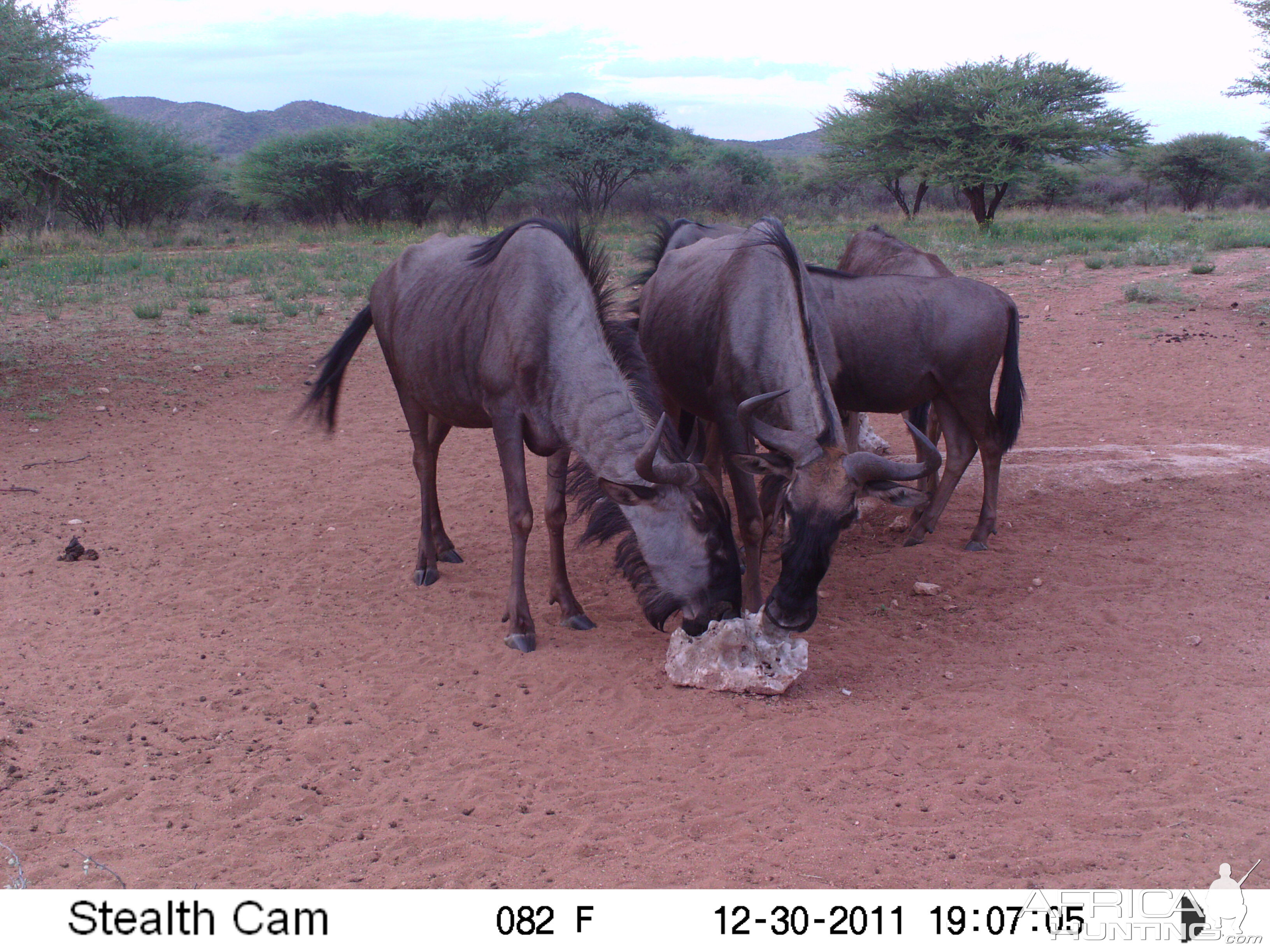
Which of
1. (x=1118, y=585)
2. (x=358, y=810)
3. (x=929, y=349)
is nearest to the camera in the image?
(x=358, y=810)

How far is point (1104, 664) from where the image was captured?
13.9 feet

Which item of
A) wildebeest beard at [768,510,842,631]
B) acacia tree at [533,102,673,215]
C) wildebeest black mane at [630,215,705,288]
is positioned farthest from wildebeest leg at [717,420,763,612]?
acacia tree at [533,102,673,215]

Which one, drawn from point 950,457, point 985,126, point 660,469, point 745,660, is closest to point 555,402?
point 660,469

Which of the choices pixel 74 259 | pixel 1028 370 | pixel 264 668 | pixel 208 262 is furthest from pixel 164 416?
pixel 74 259

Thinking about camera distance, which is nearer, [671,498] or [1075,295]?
[671,498]

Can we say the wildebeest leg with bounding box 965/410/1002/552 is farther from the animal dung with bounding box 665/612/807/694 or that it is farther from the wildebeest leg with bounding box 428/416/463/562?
the wildebeest leg with bounding box 428/416/463/562

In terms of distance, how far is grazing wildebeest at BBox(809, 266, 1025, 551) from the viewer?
5.76 m

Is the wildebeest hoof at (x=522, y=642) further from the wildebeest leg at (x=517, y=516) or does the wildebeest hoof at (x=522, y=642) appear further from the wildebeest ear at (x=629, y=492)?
the wildebeest ear at (x=629, y=492)

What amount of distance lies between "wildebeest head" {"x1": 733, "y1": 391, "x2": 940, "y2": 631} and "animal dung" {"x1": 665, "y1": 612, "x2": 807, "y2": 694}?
141 mm

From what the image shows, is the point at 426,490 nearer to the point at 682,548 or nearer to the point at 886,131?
the point at 682,548

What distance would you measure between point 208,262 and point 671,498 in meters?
17.5

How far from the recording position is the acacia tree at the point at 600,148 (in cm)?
3166

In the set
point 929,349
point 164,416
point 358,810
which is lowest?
point 358,810

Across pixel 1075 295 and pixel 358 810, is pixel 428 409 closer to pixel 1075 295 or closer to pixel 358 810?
pixel 358 810
